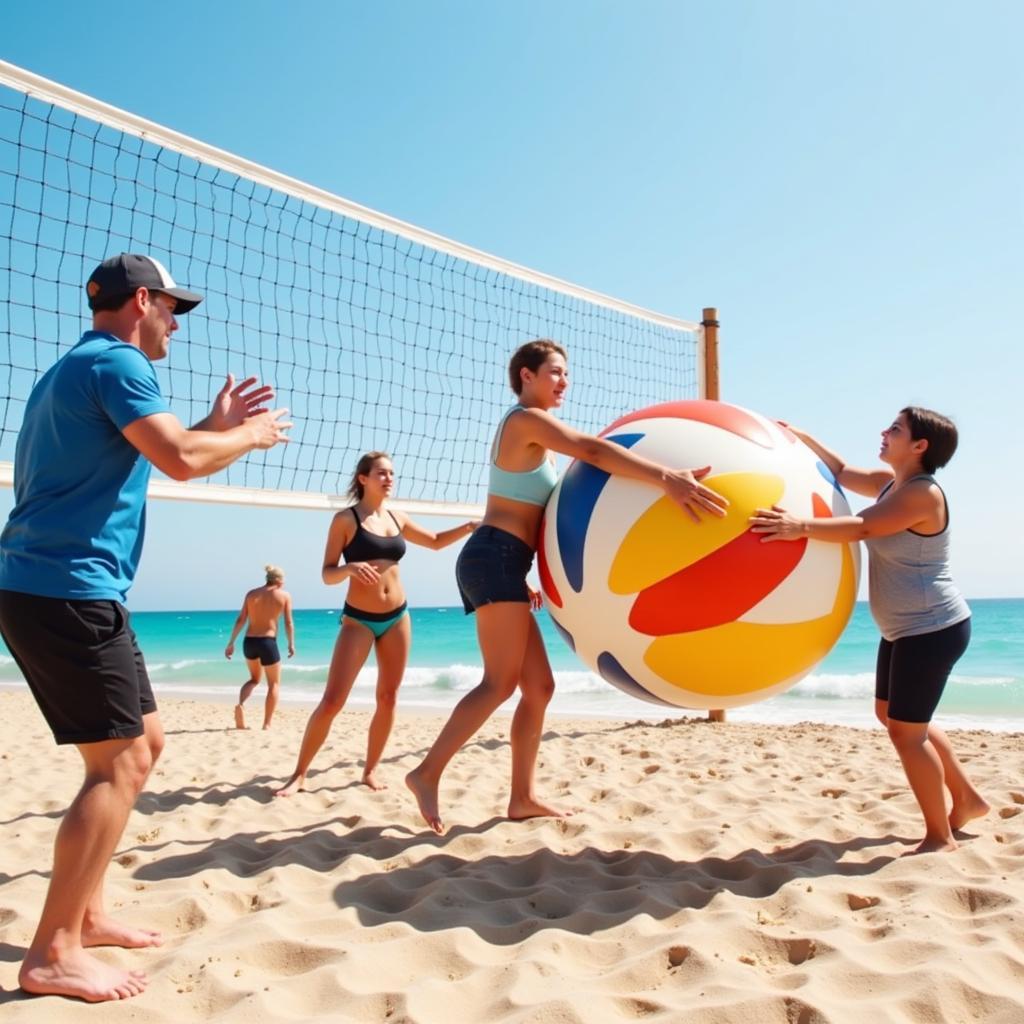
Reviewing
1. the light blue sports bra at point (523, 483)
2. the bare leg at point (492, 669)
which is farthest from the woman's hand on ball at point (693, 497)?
the bare leg at point (492, 669)

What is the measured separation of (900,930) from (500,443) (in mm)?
1978

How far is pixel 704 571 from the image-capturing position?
2.81 meters

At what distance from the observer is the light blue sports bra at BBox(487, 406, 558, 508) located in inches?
136

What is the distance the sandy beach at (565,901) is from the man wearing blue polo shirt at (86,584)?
25cm

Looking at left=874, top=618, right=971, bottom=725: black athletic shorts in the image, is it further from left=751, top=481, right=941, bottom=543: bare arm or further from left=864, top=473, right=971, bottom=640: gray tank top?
left=751, top=481, right=941, bottom=543: bare arm

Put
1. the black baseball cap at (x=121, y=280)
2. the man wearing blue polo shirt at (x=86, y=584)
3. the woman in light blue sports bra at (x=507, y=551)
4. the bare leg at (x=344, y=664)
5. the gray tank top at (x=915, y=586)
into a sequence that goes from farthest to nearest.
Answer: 1. the bare leg at (x=344, y=664)
2. the woman in light blue sports bra at (x=507, y=551)
3. the gray tank top at (x=915, y=586)
4. the black baseball cap at (x=121, y=280)
5. the man wearing blue polo shirt at (x=86, y=584)

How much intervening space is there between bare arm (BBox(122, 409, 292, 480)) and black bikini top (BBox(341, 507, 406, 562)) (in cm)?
219

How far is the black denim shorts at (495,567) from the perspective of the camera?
3.41 meters

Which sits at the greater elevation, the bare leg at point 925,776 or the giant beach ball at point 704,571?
the giant beach ball at point 704,571

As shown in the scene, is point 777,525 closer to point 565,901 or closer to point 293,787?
point 565,901

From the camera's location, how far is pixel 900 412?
329 cm

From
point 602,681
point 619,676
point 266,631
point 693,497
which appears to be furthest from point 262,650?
point 602,681

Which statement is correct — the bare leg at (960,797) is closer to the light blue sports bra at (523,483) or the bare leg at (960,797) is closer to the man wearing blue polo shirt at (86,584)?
the light blue sports bra at (523,483)

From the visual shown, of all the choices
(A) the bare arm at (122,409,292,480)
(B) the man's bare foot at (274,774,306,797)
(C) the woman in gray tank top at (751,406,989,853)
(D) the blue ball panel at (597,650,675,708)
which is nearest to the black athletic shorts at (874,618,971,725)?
(C) the woman in gray tank top at (751,406,989,853)
